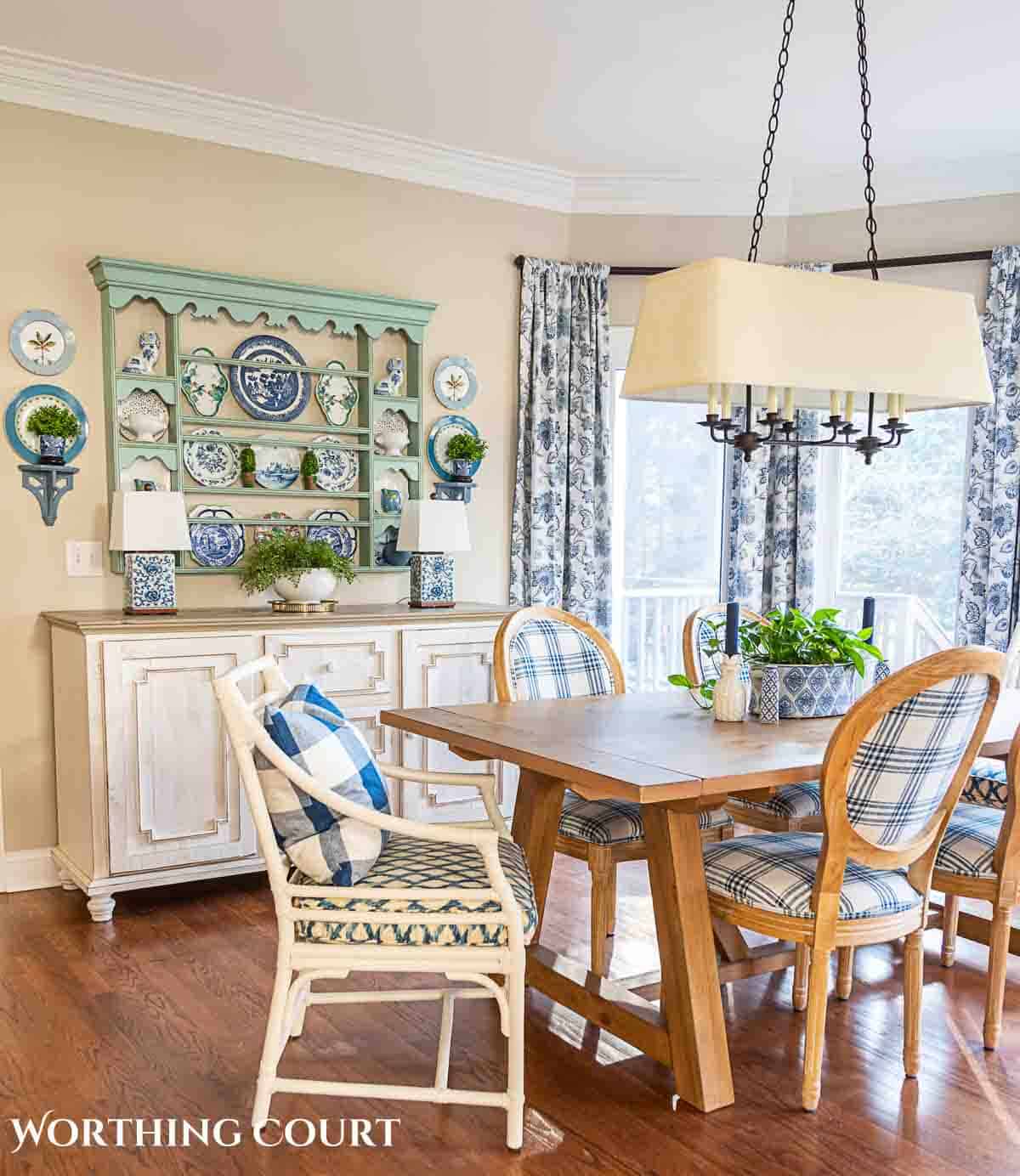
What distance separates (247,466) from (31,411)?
79 cm

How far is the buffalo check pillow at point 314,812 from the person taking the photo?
7.52ft

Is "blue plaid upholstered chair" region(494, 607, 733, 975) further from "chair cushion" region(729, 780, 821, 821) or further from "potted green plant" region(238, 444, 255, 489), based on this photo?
"potted green plant" region(238, 444, 255, 489)

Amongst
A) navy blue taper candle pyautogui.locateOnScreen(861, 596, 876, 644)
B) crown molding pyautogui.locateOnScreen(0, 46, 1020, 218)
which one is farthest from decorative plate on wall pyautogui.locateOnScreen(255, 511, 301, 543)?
navy blue taper candle pyautogui.locateOnScreen(861, 596, 876, 644)

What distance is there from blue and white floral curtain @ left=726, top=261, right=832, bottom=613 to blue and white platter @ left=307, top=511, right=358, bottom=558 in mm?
1821

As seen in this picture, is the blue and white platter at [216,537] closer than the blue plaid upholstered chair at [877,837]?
No

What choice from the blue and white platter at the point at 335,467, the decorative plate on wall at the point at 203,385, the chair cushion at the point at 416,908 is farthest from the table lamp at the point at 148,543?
the chair cushion at the point at 416,908

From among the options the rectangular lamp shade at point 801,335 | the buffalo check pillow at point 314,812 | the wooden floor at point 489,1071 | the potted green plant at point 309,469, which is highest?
the rectangular lamp shade at point 801,335

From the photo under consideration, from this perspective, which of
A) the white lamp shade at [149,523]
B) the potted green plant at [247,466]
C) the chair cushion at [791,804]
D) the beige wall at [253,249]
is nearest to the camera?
the chair cushion at [791,804]

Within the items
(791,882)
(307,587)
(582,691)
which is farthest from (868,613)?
(307,587)

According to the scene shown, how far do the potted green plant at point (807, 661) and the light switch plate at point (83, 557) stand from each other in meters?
2.20

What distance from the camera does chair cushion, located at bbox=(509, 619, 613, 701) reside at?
3.45m

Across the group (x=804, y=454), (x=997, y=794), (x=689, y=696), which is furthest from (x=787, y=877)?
(x=804, y=454)

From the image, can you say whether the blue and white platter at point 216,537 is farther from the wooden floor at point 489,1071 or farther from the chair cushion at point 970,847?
the chair cushion at point 970,847

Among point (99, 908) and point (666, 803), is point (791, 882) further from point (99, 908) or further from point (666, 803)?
point (99, 908)
